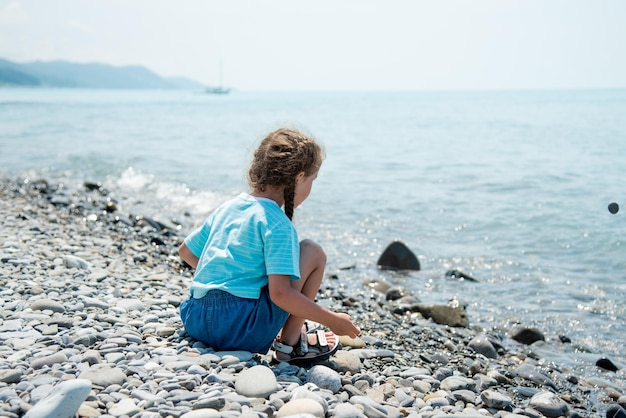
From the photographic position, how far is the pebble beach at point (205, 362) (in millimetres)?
2998

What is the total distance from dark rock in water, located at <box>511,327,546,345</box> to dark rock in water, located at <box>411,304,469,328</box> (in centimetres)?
54

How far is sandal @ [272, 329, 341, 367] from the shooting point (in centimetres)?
389

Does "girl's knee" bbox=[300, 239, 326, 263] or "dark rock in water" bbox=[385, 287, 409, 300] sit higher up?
"girl's knee" bbox=[300, 239, 326, 263]

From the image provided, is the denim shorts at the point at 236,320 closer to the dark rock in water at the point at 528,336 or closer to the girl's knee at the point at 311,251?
the girl's knee at the point at 311,251

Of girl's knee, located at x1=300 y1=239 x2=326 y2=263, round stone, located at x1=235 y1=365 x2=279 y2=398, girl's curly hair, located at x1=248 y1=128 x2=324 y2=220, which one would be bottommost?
round stone, located at x1=235 y1=365 x2=279 y2=398

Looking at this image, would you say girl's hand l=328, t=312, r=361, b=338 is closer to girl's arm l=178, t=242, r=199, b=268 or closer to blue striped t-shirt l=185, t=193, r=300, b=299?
blue striped t-shirt l=185, t=193, r=300, b=299

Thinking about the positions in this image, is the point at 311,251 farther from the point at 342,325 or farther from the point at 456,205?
the point at 456,205

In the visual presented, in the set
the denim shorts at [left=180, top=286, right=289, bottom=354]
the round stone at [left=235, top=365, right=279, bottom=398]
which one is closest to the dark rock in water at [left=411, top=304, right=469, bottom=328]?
the denim shorts at [left=180, top=286, right=289, bottom=354]

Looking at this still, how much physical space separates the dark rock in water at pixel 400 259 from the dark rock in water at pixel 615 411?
4.50 metres

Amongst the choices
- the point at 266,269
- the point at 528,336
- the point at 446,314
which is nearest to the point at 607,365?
the point at 528,336

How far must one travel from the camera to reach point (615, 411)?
4.37 meters

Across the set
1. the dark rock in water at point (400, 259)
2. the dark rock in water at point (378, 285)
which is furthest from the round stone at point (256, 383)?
the dark rock in water at point (400, 259)

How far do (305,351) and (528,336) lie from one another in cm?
331

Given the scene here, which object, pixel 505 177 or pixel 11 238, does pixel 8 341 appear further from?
pixel 505 177
